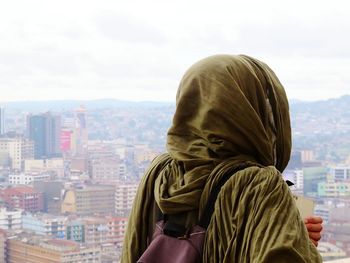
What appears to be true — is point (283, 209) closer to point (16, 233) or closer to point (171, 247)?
point (171, 247)

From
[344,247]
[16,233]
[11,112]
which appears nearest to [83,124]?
[11,112]

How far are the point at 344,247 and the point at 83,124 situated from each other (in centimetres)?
373

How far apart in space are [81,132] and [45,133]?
1.03 m

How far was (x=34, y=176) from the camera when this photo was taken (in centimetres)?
615

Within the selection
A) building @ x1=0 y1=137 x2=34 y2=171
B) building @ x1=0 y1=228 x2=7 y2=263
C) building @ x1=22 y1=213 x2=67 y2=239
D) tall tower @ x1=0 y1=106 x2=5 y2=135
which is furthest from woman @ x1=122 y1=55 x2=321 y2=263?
building @ x1=0 y1=137 x2=34 y2=171

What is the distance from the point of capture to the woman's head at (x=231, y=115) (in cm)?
95

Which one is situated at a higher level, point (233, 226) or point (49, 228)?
point (233, 226)

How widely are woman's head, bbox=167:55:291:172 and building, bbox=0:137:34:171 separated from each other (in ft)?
17.9

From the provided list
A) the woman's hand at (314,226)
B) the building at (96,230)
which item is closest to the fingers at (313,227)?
the woman's hand at (314,226)

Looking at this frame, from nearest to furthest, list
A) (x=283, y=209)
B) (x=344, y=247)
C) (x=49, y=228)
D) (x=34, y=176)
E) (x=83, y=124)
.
Result: (x=283, y=209) < (x=344, y=247) < (x=49, y=228) < (x=34, y=176) < (x=83, y=124)

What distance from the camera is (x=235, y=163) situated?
3.12ft

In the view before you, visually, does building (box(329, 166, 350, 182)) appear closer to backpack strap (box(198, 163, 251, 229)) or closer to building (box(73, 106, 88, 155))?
building (box(73, 106, 88, 155))

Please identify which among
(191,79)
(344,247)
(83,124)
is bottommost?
(344,247)

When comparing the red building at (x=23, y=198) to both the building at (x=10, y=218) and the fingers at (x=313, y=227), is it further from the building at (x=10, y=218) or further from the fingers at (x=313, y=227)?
the fingers at (x=313, y=227)
